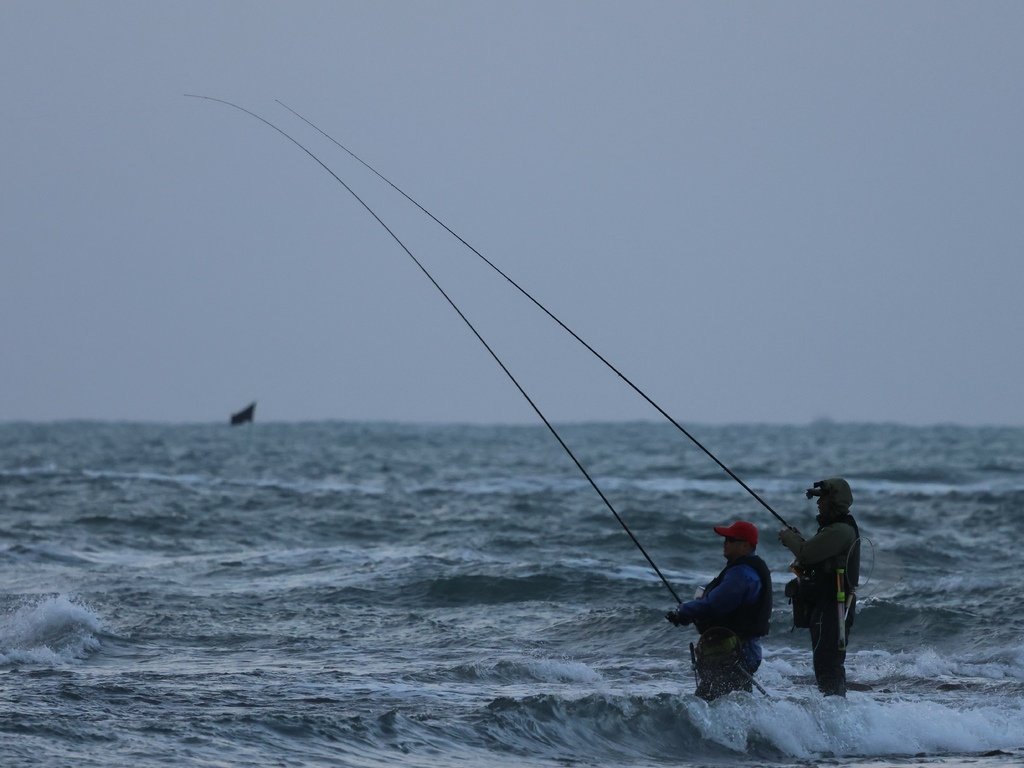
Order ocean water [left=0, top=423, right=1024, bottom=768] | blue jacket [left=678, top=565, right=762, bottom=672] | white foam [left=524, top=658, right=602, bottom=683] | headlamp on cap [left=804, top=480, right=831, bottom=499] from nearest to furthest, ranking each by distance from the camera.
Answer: blue jacket [left=678, top=565, right=762, bottom=672] < ocean water [left=0, top=423, right=1024, bottom=768] < headlamp on cap [left=804, top=480, right=831, bottom=499] < white foam [left=524, top=658, right=602, bottom=683]

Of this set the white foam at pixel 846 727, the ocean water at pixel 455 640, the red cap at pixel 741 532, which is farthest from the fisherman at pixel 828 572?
the ocean water at pixel 455 640

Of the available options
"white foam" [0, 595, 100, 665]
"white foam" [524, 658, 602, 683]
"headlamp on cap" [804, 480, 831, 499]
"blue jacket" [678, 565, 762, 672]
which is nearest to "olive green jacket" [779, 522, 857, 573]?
"headlamp on cap" [804, 480, 831, 499]

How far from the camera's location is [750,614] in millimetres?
8672

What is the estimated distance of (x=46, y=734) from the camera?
27.3 ft

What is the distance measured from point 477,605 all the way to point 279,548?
628 centimetres

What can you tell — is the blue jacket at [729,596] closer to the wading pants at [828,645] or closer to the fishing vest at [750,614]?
the fishing vest at [750,614]

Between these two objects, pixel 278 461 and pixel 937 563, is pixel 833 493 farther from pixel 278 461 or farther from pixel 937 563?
pixel 278 461

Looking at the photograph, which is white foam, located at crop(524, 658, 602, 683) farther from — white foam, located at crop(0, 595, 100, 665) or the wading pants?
white foam, located at crop(0, 595, 100, 665)

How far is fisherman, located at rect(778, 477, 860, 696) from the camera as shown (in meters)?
8.90

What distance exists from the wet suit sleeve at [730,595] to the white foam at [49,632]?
5.51m

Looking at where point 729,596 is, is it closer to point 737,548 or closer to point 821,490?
point 737,548

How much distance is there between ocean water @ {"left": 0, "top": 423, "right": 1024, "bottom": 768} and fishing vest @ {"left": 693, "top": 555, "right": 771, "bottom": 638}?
637 millimetres

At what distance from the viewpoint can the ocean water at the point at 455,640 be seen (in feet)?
29.0

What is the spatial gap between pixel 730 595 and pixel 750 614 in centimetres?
20
